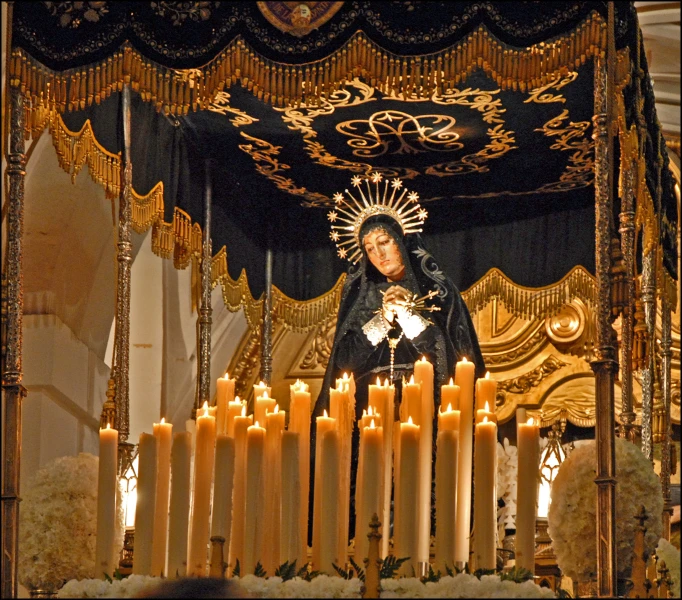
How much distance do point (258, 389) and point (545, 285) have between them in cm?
299

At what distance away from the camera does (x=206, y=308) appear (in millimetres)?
6547

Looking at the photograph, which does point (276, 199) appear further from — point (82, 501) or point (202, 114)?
point (82, 501)

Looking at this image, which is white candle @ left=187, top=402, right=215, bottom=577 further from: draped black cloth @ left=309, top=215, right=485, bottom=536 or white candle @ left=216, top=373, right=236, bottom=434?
draped black cloth @ left=309, top=215, right=485, bottom=536

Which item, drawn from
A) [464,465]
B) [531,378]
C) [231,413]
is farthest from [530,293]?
[464,465]

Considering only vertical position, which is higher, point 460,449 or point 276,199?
point 276,199

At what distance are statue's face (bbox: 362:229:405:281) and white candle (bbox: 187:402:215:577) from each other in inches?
73.9

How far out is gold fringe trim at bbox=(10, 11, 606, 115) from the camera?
4.64 m

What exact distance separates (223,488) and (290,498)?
19 cm

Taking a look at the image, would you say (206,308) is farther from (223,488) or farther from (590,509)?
(223,488)

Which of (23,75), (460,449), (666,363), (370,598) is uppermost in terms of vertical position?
(23,75)

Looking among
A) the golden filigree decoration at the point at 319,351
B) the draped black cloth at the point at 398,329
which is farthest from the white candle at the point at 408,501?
the golden filigree decoration at the point at 319,351

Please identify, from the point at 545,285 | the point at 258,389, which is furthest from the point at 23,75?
the point at 545,285

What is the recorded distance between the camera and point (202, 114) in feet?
19.7

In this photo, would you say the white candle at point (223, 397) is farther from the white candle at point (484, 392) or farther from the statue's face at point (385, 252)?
the statue's face at point (385, 252)
